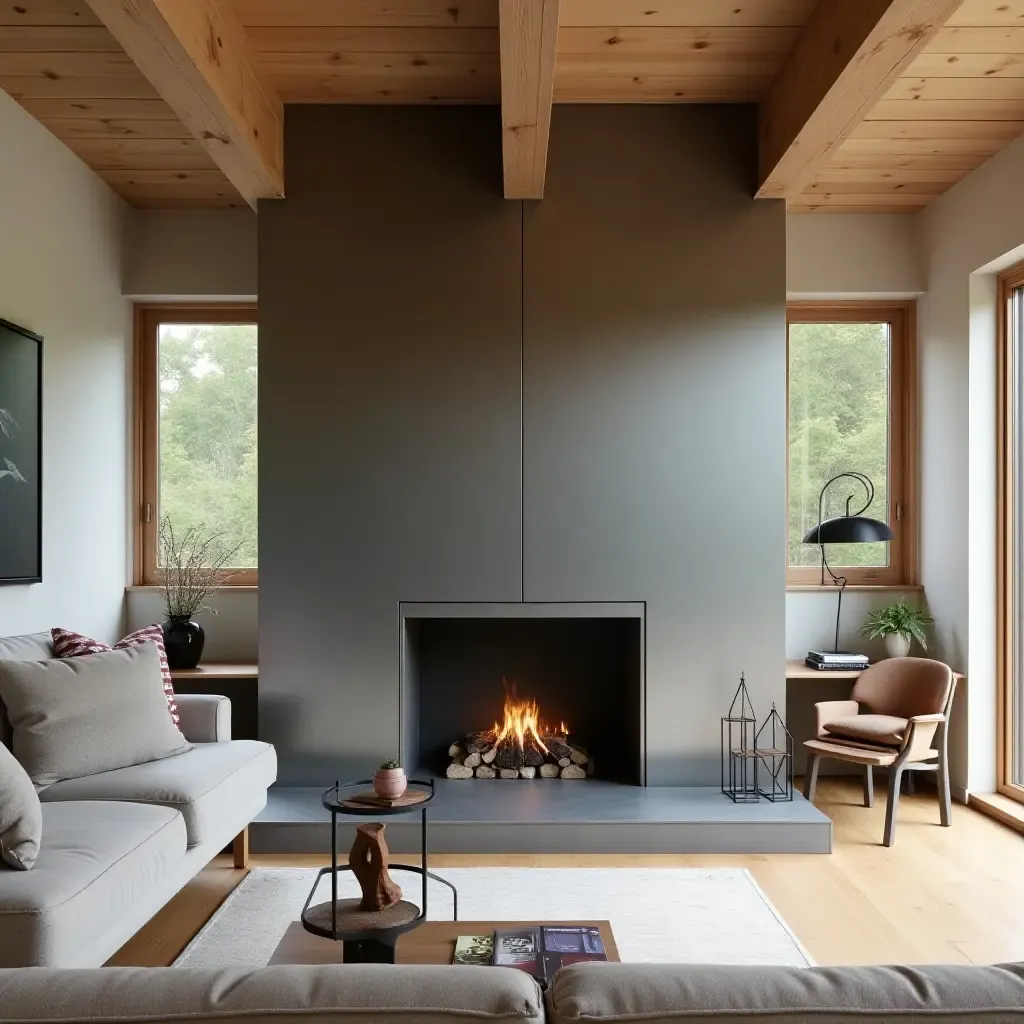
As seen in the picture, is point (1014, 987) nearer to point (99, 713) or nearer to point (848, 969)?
point (848, 969)

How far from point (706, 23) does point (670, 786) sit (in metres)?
2.95

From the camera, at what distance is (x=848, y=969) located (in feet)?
3.50

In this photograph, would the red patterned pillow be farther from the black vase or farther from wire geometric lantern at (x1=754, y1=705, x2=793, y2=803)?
wire geometric lantern at (x1=754, y1=705, x2=793, y2=803)

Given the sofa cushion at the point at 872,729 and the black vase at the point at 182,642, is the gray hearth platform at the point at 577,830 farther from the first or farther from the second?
the black vase at the point at 182,642

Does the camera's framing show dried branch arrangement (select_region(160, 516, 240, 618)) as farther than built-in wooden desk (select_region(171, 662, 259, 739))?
Yes

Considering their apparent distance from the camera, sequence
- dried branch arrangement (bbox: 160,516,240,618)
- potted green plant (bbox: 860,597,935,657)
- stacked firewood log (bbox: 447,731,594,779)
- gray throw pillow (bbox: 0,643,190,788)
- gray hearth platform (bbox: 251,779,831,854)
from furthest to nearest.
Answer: dried branch arrangement (bbox: 160,516,240,618) → potted green plant (bbox: 860,597,935,657) → stacked firewood log (bbox: 447,731,594,779) → gray hearth platform (bbox: 251,779,831,854) → gray throw pillow (bbox: 0,643,190,788)

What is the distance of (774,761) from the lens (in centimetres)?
447

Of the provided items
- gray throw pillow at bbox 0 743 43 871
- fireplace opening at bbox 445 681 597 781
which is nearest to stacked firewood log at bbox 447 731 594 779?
fireplace opening at bbox 445 681 597 781

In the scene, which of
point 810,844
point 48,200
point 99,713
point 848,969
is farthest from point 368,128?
point 848,969

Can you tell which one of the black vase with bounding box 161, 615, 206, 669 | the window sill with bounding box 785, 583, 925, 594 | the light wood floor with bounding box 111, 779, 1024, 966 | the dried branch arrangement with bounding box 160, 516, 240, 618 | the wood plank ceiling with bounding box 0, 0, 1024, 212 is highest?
the wood plank ceiling with bounding box 0, 0, 1024, 212

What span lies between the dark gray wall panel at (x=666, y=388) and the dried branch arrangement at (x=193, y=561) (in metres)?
1.83

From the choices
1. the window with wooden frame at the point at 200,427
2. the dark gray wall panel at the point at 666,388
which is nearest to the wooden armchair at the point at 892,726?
the dark gray wall panel at the point at 666,388

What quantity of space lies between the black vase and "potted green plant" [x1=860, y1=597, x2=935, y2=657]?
10.6 feet

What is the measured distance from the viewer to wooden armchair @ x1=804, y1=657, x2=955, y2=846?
4.35 m
